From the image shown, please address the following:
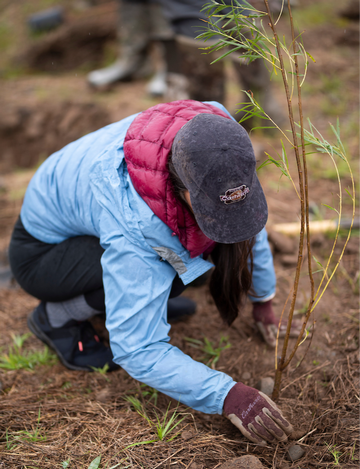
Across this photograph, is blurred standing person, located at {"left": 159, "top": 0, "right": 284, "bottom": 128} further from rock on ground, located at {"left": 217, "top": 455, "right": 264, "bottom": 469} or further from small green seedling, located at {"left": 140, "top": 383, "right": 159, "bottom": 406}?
rock on ground, located at {"left": 217, "top": 455, "right": 264, "bottom": 469}

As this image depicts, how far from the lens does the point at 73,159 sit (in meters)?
1.42

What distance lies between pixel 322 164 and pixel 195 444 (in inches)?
90.4

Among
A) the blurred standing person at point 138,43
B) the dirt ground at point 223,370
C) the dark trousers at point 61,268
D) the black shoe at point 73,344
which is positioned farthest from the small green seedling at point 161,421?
the blurred standing person at point 138,43

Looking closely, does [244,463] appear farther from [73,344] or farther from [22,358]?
[22,358]

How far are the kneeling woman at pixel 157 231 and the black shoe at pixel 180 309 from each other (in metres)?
0.34

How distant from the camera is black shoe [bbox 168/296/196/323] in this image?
1.84 meters

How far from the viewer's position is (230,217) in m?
1.05

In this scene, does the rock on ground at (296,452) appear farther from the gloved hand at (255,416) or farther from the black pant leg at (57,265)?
the black pant leg at (57,265)

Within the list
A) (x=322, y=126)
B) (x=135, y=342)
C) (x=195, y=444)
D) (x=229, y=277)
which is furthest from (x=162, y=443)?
(x=322, y=126)

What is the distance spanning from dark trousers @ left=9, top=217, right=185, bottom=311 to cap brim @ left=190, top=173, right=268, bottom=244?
0.47m

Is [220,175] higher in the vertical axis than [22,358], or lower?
higher

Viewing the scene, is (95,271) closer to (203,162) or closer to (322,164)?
(203,162)

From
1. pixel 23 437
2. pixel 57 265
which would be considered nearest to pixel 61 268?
pixel 57 265

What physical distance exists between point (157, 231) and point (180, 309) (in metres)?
0.76
